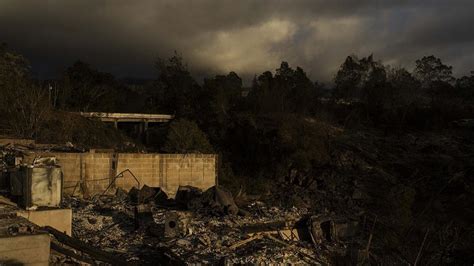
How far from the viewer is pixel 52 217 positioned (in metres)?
6.36

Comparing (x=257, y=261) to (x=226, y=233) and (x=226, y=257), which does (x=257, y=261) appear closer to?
(x=226, y=257)

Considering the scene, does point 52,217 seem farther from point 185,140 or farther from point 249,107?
point 249,107

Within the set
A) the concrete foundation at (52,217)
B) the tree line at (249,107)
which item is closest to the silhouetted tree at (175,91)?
the tree line at (249,107)

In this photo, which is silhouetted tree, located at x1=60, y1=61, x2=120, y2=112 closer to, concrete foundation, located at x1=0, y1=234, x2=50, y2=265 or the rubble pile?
the rubble pile

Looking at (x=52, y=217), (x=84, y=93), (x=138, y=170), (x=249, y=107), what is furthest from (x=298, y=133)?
(x=52, y=217)

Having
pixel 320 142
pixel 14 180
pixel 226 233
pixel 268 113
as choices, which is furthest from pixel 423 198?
pixel 14 180

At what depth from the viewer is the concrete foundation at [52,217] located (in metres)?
6.25

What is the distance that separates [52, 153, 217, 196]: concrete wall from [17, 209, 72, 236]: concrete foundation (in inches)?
343

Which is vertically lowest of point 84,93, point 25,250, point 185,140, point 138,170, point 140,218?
point 140,218

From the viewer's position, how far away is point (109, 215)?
1310cm

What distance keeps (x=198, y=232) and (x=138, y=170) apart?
6088mm

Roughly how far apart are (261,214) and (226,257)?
6575mm

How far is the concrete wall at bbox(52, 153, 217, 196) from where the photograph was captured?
1562 centimetres

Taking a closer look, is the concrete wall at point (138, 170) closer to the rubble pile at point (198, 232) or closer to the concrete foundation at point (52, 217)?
the rubble pile at point (198, 232)
